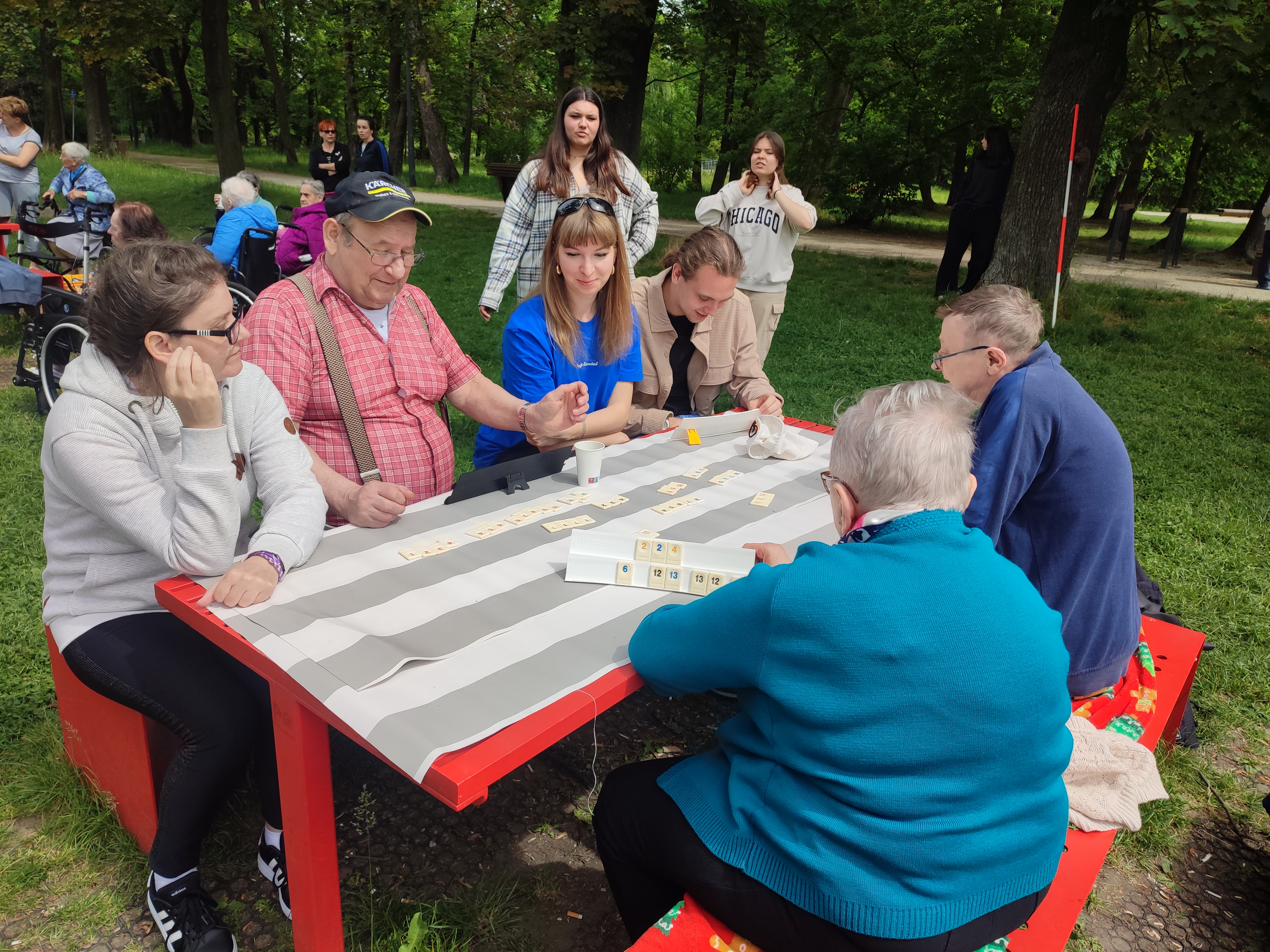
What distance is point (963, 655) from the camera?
4.09 feet

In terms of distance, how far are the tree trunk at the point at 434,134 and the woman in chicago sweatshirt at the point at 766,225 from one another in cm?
1711

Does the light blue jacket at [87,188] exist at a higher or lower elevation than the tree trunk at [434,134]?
lower

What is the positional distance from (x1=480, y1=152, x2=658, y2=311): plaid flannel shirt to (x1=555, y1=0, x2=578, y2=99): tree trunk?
6636mm

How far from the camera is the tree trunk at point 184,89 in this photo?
1191 inches

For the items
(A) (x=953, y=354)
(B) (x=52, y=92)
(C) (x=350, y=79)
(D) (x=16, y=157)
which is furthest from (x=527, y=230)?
(C) (x=350, y=79)

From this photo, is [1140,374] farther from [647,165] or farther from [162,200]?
[647,165]

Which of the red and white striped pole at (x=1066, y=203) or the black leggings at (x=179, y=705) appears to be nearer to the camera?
the black leggings at (x=179, y=705)

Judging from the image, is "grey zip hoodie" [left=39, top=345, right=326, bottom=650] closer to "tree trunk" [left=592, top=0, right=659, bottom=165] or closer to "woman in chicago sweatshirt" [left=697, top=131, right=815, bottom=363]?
"woman in chicago sweatshirt" [left=697, top=131, right=815, bottom=363]

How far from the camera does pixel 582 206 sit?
3014mm

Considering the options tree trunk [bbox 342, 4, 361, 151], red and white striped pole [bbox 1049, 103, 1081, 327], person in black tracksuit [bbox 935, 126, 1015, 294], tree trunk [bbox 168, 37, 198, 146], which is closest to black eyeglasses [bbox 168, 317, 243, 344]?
red and white striped pole [bbox 1049, 103, 1081, 327]

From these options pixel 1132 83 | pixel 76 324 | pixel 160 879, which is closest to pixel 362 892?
pixel 160 879

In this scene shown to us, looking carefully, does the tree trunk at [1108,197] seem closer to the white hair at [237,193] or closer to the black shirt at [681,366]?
the white hair at [237,193]

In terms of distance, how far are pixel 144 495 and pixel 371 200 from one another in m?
1.07

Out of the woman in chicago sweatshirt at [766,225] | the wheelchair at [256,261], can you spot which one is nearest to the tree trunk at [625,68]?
the wheelchair at [256,261]
